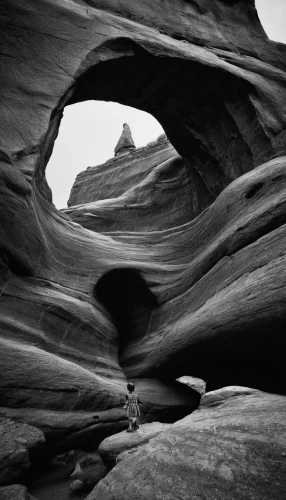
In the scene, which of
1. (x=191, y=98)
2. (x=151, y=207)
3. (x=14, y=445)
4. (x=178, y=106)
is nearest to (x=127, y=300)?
(x=151, y=207)

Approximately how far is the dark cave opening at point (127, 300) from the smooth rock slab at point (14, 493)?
25.6 ft

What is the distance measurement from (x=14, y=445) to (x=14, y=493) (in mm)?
946

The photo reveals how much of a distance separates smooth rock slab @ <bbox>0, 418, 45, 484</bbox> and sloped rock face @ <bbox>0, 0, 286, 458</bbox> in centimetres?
55

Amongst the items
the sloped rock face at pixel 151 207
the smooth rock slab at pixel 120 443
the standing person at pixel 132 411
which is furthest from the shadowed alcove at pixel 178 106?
the smooth rock slab at pixel 120 443

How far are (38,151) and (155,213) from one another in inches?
416

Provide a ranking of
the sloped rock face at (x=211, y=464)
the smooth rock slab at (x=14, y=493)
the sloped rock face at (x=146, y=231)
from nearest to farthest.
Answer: the sloped rock face at (x=211, y=464) < the smooth rock slab at (x=14, y=493) < the sloped rock face at (x=146, y=231)

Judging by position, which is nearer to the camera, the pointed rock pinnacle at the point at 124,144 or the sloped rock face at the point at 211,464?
the sloped rock face at the point at 211,464

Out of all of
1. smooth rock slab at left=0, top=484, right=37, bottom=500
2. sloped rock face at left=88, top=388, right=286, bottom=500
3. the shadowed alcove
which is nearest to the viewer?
sloped rock face at left=88, top=388, right=286, bottom=500

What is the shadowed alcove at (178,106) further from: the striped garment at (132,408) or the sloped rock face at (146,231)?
the striped garment at (132,408)

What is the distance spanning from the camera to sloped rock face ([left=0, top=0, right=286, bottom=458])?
26.6 ft

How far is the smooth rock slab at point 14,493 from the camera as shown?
5102mm

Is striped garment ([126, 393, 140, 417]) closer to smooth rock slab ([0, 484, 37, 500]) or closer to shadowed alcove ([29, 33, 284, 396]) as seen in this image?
smooth rock slab ([0, 484, 37, 500])

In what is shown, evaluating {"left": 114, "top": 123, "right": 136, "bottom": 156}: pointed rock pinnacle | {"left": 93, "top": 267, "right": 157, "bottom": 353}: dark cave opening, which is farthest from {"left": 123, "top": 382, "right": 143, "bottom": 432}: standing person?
{"left": 114, "top": 123, "right": 136, "bottom": 156}: pointed rock pinnacle

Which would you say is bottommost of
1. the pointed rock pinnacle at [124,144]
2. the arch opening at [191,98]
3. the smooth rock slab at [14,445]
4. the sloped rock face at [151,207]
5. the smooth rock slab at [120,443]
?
the smooth rock slab at [120,443]
